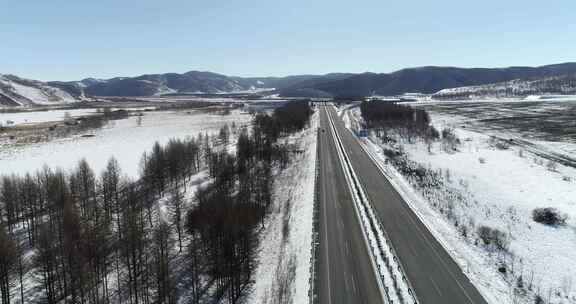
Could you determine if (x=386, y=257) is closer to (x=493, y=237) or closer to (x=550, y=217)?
(x=493, y=237)

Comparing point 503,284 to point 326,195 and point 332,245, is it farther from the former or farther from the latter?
point 326,195

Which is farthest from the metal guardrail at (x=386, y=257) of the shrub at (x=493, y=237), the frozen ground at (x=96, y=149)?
the frozen ground at (x=96, y=149)

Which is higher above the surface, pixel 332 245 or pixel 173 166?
pixel 173 166

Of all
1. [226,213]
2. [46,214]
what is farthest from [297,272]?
[46,214]

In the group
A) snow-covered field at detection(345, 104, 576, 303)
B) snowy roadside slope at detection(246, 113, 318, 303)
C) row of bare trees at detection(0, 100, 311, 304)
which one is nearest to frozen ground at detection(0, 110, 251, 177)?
row of bare trees at detection(0, 100, 311, 304)

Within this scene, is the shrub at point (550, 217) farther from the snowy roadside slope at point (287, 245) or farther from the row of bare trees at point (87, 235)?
the row of bare trees at point (87, 235)

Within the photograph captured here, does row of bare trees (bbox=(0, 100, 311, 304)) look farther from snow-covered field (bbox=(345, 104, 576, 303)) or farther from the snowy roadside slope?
snow-covered field (bbox=(345, 104, 576, 303))

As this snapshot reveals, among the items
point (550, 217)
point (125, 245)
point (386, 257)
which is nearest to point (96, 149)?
point (125, 245)

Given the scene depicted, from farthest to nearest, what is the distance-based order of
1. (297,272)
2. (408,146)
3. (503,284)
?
(408,146) → (297,272) → (503,284)
